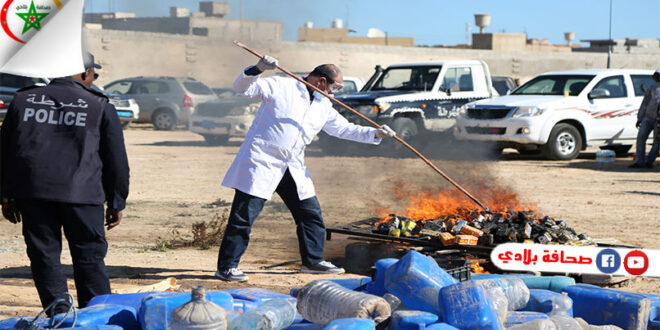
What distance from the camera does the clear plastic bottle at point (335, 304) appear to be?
4.55m

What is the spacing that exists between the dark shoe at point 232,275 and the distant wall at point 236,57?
10.0 m

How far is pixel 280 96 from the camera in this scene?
276 inches

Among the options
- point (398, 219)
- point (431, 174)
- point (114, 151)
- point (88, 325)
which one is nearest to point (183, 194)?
→ point (431, 174)

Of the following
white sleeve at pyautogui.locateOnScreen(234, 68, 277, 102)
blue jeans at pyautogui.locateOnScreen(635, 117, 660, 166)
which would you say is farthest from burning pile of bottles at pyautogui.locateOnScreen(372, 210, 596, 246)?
blue jeans at pyautogui.locateOnScreen(635, 117, 660, 166)

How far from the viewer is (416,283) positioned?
486 cm

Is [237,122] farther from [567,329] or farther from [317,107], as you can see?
[567,329]

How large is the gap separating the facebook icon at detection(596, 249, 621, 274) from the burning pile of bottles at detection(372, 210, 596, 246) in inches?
32.2

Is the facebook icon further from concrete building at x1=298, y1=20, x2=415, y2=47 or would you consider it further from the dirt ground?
concrete building at x1=298, y1=20, x2=415, y2=47

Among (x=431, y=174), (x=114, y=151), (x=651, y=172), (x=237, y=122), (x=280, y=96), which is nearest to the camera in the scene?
(x=114, y=151)

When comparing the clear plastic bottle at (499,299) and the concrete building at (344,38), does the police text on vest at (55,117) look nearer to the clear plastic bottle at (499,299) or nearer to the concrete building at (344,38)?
the clear plastic bottle at (499,299)

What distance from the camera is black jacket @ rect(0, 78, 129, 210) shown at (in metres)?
4.97

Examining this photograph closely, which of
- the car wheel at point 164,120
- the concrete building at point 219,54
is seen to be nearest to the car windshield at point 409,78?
the concrete building at point 219,54

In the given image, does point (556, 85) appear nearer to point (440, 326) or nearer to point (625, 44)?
point (440, 326)

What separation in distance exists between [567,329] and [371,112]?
506 inches
